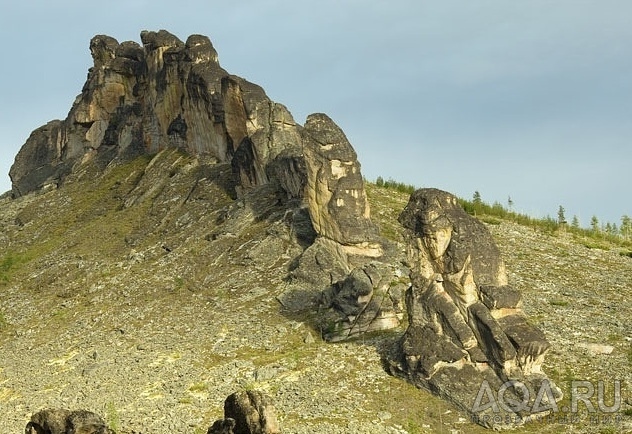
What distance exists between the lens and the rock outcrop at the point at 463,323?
2570 centimetres

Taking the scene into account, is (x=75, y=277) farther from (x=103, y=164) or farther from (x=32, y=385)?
(x=103, y=164)

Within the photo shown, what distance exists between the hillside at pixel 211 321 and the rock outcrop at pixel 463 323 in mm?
799

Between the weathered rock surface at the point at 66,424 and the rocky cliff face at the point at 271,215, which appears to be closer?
the weathered rock surface at the point at 66,424

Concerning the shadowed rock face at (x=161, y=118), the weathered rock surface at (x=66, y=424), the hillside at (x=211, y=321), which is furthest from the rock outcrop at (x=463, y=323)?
the shadowed rock face at (x=161, y=118)

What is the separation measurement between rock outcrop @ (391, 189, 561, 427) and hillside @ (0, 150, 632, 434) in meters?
0.80

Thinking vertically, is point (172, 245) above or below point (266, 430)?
above

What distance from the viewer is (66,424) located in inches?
746

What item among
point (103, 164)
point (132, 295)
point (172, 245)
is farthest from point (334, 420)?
point (103, 164)

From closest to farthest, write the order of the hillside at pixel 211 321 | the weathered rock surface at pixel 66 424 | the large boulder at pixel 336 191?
the weathered rock surface at pixel 66 424 → the hillside at pixel 211 321 → the large boulder at pixel 336 191

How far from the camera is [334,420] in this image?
2477 centimetres

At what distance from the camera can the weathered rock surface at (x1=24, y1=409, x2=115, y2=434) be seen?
18766mm

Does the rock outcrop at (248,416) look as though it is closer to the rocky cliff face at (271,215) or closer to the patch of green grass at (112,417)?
the patch of green grass at (112,417)

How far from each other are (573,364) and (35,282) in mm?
32671

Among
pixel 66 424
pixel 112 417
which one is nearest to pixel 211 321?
pixel 112 417
